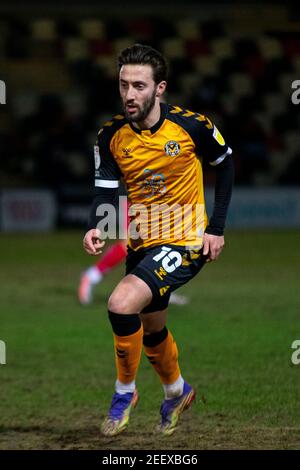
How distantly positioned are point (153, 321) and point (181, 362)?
215cm

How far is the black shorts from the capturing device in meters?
5.23

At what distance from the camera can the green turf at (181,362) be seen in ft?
17.9

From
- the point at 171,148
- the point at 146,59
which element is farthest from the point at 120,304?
the point at 146,59

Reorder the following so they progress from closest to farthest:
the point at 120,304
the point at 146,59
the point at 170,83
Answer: the point at 120,304, the point at 146,59, the point at 170,83

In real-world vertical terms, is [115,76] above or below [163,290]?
below

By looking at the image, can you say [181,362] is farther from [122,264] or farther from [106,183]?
[122,264]

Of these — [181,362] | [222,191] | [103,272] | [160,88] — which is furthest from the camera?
[103,272]

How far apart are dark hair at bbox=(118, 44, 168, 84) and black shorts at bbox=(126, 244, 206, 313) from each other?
3.20 ft

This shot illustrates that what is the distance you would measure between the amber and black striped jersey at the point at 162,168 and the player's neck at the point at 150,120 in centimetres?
3

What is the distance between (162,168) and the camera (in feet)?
17.7

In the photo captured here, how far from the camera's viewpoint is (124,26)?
2331 cm

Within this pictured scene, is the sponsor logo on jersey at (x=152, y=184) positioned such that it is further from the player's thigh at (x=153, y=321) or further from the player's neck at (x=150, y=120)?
the player's thigh at (x=153, y=321)

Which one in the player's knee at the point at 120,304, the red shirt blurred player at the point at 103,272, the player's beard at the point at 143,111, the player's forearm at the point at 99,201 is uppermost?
the player's beard at the point at 143,111

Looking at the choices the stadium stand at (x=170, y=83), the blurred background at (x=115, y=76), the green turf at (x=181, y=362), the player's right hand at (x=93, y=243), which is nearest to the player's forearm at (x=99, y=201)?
the player's right hand at (x=93, y=243)
